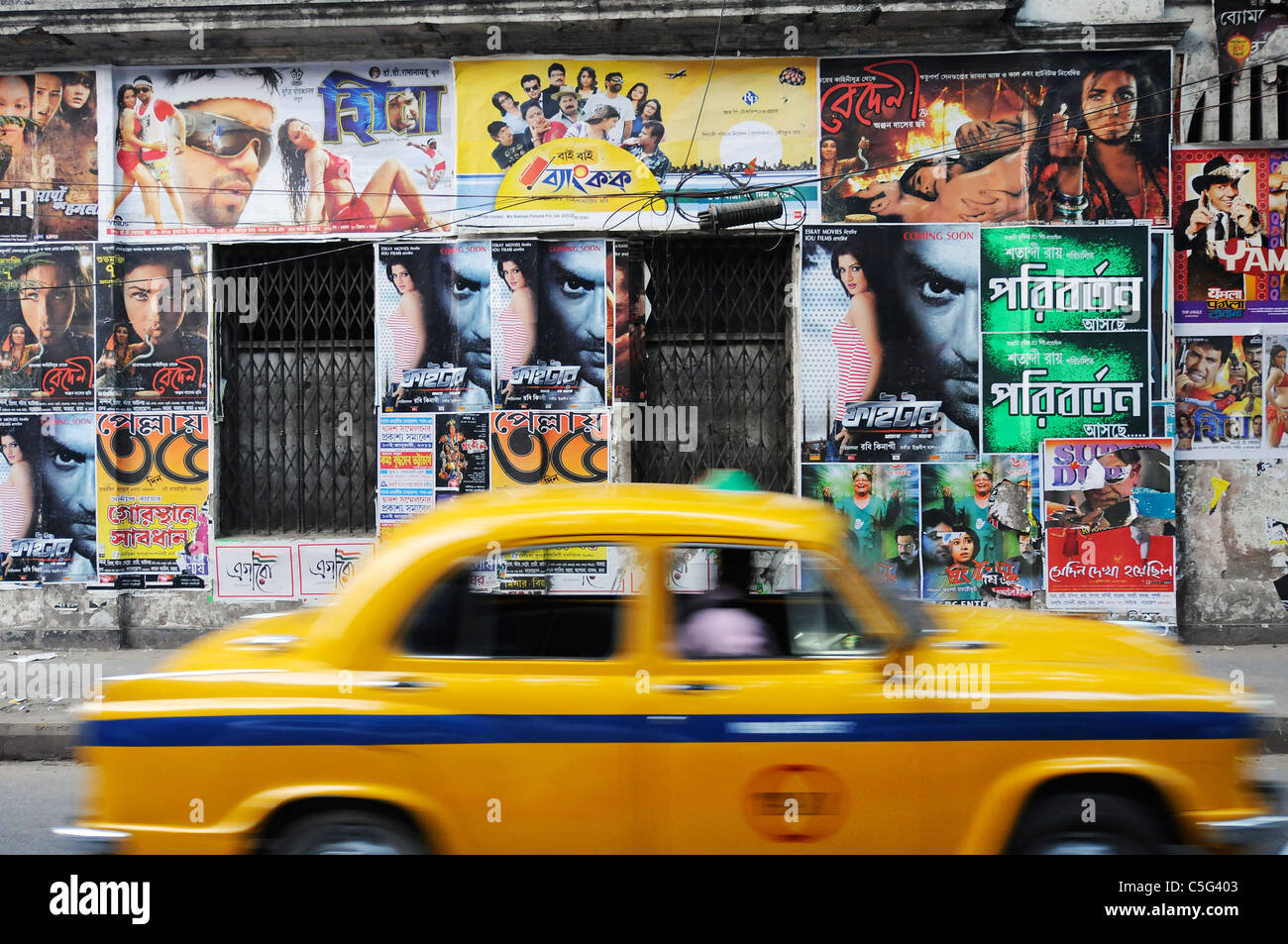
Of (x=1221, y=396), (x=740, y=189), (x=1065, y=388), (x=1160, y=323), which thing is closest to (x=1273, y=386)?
(x=1221, y=396)

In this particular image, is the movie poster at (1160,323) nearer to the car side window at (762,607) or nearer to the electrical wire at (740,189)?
the electrical wire at (740,189)

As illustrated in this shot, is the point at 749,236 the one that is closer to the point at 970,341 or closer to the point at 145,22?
the point at 970,341

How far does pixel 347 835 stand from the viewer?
3.49 meters

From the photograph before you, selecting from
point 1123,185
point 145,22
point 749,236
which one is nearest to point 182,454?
point 145,22

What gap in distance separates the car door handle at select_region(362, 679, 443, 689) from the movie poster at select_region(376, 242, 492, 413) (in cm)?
657

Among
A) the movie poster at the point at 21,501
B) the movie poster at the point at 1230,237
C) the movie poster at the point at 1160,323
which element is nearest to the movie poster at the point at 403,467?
the movie poster at the point at 21,501

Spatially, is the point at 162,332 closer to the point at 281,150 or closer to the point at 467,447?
the point at 281,150

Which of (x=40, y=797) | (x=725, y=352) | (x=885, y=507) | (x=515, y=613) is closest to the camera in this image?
(x=515, y=613)

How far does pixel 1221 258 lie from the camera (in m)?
9.77

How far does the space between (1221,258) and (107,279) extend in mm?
10663

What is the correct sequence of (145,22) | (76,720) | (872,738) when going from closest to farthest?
1. (872,738)
2. (76,720)
3. (145,22)

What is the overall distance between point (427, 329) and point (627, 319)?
1.94 meters

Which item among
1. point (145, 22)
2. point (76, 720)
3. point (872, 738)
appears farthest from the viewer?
point (145, 22)

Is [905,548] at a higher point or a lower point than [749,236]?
lower
